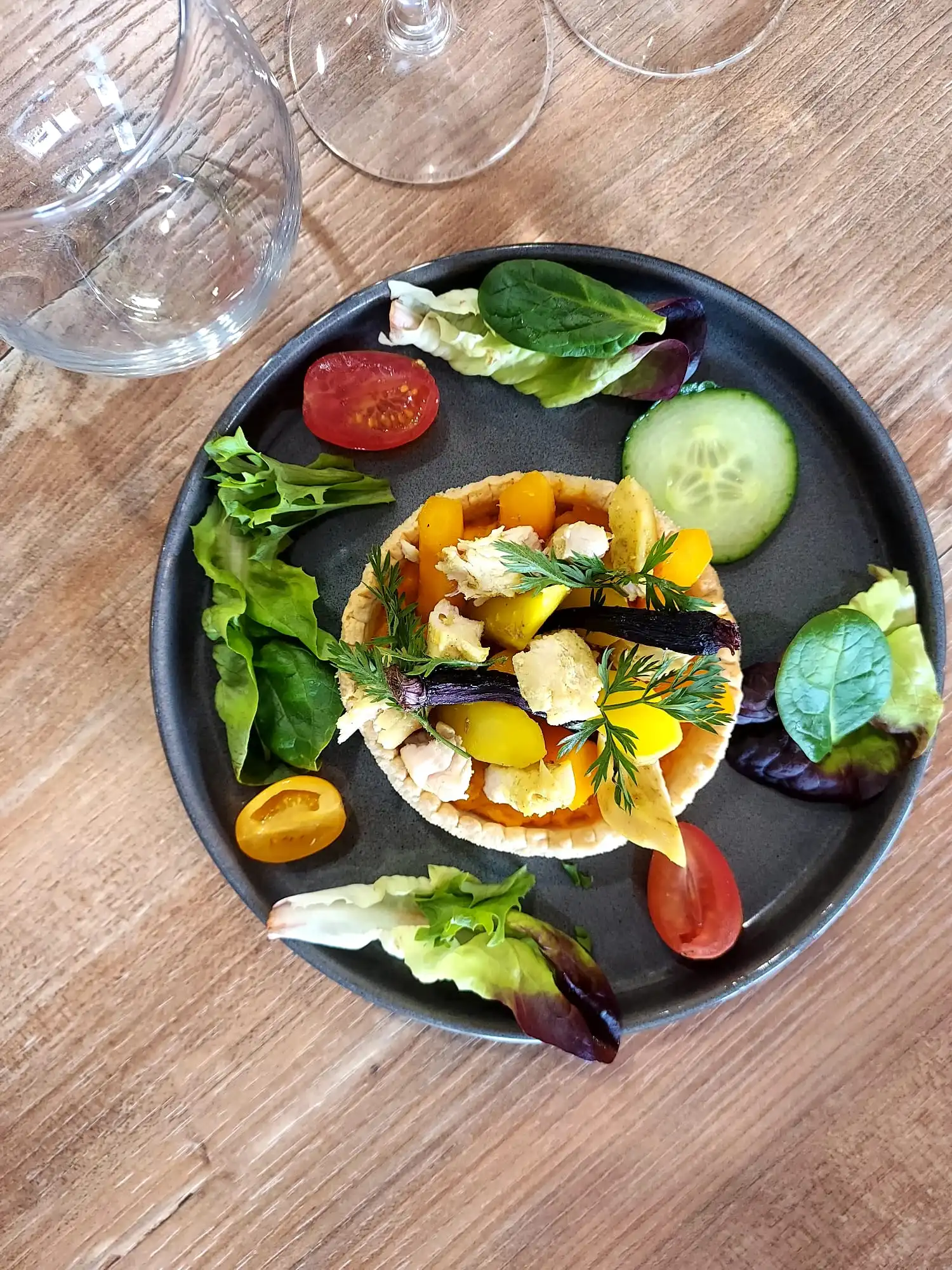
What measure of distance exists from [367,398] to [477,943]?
874 mm

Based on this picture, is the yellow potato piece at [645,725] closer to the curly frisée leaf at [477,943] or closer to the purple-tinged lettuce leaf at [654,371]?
the curly frisée leaf at [477,943]

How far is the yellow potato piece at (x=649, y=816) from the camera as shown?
145 cm

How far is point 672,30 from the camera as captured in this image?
1.75 meters

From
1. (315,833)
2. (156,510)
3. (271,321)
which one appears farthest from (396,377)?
(315,833)

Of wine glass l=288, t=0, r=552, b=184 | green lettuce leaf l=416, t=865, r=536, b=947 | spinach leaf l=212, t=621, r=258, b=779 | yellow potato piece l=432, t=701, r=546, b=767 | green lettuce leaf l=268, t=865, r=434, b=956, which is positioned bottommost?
green lettuce leaf l=416, t=865, r=536, b=947

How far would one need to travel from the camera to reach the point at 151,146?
4.03 ft

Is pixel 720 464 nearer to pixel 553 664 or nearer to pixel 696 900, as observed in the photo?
pixel 553 664

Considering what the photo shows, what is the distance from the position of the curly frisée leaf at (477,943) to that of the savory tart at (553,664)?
106 mm

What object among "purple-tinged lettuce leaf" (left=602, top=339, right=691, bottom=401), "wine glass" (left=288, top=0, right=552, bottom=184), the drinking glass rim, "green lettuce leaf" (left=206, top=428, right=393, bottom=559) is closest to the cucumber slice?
"purple-tinged lettuce leaf" (left=602, top=339, right=691, bottom=401)

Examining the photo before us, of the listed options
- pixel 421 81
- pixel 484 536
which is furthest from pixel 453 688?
pixel 421 81

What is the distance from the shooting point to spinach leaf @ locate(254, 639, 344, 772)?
1.60 metres

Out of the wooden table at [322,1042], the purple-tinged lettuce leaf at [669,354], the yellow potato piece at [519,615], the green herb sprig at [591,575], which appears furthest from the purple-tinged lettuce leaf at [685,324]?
the yellow potato piece at [519,615]

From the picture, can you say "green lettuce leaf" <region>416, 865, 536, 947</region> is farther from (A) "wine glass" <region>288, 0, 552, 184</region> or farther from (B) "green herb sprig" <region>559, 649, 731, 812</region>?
(A) "wine glass" <region>288, 0, 552, 184</region>

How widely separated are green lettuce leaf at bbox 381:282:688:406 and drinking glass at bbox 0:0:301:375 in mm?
243
